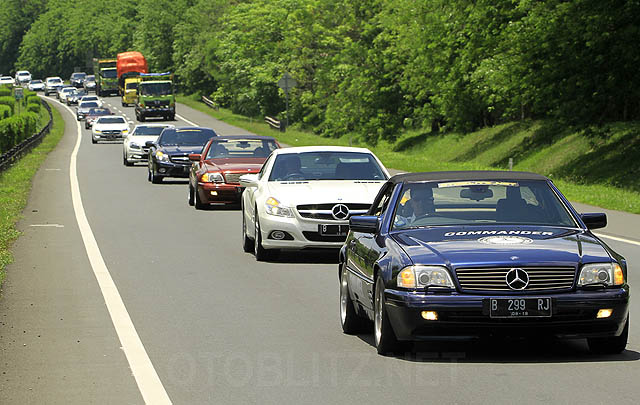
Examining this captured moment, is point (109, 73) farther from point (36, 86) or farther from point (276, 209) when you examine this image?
point (276, 209)

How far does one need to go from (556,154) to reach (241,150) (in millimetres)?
21543

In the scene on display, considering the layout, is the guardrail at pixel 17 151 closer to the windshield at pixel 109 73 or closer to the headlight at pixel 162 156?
the headlight at pixel 162 156

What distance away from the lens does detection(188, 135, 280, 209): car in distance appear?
24609 mm

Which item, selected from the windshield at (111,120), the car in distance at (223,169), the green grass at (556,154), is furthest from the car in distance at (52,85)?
the car in distance at (223,169)

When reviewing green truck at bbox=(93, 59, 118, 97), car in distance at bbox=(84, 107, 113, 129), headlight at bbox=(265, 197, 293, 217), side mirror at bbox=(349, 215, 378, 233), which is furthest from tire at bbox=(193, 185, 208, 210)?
green truck at bbox=(93, 59, 118, 97)

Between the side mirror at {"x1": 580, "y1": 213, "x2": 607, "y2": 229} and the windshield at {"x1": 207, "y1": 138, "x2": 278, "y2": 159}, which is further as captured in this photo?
the windshield at {"x1": 207, "y1": 138, "x2": 278, "y2": 159}

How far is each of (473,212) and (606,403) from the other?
8.81 ft

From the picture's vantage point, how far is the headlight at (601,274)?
8.55 m

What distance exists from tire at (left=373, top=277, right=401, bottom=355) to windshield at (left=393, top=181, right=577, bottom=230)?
67 cm

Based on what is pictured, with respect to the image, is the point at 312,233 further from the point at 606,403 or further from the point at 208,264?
the point at 606,403

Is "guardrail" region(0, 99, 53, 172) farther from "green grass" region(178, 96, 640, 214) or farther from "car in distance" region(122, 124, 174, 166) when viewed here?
"green grass" region(178, 96, 640, 214)

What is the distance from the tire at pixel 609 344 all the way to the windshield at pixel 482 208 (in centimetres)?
98

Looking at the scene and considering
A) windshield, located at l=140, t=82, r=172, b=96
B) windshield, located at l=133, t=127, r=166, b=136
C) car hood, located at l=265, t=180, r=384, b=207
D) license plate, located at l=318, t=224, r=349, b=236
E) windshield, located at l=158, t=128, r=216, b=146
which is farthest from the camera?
windshield, located at l=140, t=82, r=172, b=96

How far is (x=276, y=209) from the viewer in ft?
52.3
